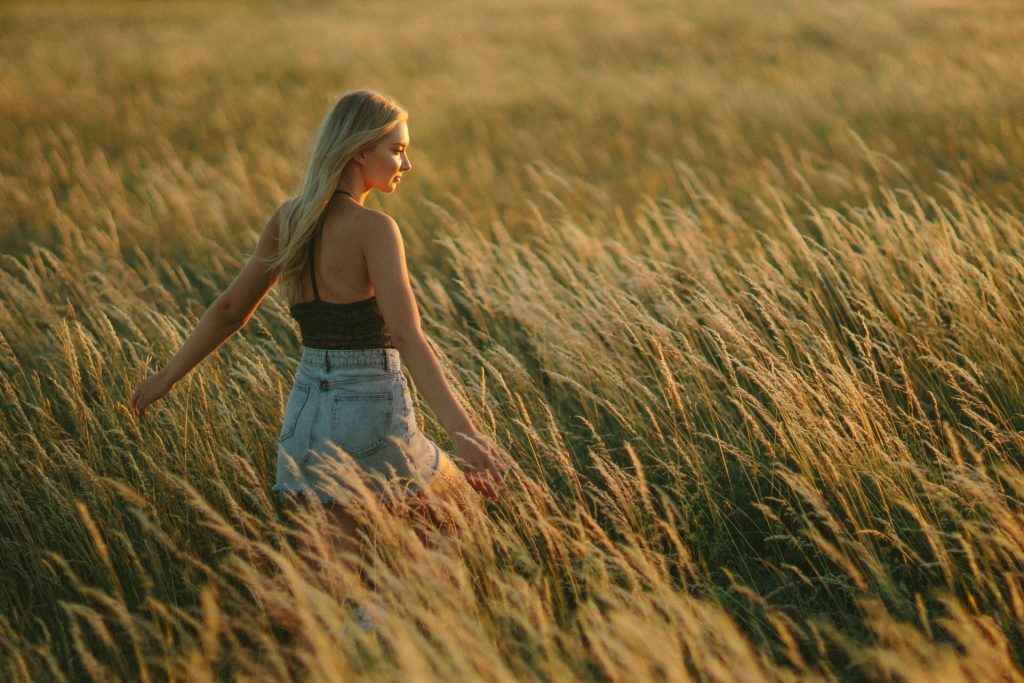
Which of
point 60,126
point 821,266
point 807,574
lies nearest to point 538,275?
point 821,266

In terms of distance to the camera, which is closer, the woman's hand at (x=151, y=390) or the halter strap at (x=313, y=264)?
the halter strap at (x=313, y=264)

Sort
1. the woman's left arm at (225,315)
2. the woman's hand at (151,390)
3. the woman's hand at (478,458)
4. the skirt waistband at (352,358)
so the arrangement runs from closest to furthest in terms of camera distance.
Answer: the woman's hand at (478,458), the skirt waistband at (352,358), the woman's left arm at (225,315), the woman's hand at (151,390)

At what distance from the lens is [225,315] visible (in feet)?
9.78

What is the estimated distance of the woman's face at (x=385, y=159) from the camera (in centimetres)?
275

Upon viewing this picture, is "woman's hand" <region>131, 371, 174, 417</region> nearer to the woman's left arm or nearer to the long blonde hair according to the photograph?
the woman's left arm

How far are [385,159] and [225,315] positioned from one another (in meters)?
0.82

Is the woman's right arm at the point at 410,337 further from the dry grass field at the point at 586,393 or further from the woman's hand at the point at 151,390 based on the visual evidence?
the woman's hand at the point at 151,390

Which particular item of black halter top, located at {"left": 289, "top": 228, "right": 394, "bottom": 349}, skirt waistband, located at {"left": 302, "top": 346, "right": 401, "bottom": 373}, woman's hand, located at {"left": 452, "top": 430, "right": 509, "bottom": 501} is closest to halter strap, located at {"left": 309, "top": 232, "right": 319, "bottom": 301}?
black halter top, located at {"left": 289, "top": 228, "right": 394, "bottom": 349}

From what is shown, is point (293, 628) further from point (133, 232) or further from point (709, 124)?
point (709, 124)

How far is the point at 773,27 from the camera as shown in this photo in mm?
17328

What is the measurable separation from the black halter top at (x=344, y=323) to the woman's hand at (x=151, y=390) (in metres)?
0.68

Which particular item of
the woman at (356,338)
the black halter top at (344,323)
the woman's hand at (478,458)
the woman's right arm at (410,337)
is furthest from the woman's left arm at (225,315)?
the woman's hand at (478,458)

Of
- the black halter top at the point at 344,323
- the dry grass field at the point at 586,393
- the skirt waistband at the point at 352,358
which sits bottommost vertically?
the dry grass field at the point at 586,393

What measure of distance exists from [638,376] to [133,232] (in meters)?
4.74
